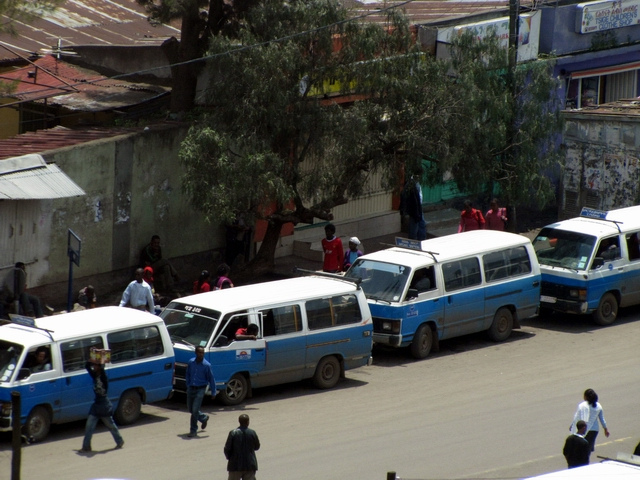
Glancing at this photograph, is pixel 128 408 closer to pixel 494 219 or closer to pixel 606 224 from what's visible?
pixel 606 224

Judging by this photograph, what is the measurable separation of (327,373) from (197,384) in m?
3.02

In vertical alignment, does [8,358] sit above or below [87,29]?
below

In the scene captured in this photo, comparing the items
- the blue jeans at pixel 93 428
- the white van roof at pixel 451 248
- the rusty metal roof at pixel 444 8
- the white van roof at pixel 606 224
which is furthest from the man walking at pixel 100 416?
the rusty metal roof at pixel 444 8

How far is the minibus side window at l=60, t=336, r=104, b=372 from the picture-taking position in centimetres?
1395

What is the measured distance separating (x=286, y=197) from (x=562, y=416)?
22.6 ft

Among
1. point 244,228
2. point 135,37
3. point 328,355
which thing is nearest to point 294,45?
point 244,228

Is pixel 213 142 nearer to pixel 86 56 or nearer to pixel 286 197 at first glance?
pixel 286 197

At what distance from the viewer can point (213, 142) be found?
63.8 ft

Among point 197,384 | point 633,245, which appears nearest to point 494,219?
point 633,245

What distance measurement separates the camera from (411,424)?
14734 millimetres

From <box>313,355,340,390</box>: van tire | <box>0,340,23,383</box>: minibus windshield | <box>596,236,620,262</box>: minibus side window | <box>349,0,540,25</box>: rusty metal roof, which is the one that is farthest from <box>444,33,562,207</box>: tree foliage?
<box>0,340,23,383</box>: minibus windshield

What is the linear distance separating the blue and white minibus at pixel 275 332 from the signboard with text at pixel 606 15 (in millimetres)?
15972

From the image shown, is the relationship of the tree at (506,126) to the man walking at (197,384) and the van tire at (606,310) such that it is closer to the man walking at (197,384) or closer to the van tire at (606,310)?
the van tire at (606,310)

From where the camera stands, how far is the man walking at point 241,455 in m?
11.5
